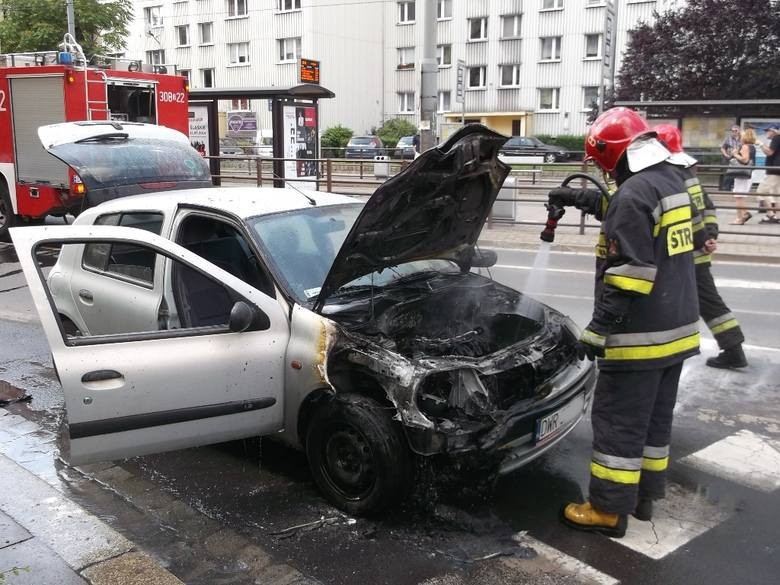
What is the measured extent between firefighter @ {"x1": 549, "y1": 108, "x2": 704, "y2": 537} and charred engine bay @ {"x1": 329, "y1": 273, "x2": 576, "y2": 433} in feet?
1.42

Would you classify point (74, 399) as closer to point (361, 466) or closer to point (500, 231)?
point (361, 466)

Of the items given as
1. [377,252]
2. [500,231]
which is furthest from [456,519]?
[500,231]

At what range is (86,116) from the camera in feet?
39.5

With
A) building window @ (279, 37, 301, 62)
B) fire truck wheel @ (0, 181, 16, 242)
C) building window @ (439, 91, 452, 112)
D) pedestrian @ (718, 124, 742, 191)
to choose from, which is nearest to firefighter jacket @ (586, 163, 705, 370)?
pedestrian @ (718, 124, 742, 191)

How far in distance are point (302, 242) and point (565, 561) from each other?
2.17 m

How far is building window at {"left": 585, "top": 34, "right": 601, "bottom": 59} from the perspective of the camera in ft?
128

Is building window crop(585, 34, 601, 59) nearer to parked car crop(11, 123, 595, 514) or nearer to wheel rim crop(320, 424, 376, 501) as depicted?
parked car crop(11, 123, 595, 514)

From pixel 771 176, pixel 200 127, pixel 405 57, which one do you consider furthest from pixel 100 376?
pixel 405 57

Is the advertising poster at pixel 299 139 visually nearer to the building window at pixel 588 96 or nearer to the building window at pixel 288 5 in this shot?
the building window at pixel 588 96

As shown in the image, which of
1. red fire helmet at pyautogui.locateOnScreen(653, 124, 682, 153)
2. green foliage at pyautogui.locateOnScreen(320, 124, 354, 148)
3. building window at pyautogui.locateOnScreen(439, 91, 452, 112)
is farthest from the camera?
building window at pyautogui.locateOnScreen(439, 91, 452, 112)

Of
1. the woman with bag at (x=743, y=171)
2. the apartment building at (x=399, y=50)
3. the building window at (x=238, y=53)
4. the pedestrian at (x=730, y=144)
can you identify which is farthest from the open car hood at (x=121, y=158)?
the building window at (x=238, y=53)

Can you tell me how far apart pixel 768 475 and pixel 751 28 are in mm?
25131

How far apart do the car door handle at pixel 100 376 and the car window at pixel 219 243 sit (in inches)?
36.1

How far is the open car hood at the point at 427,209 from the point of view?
3.42 meters
